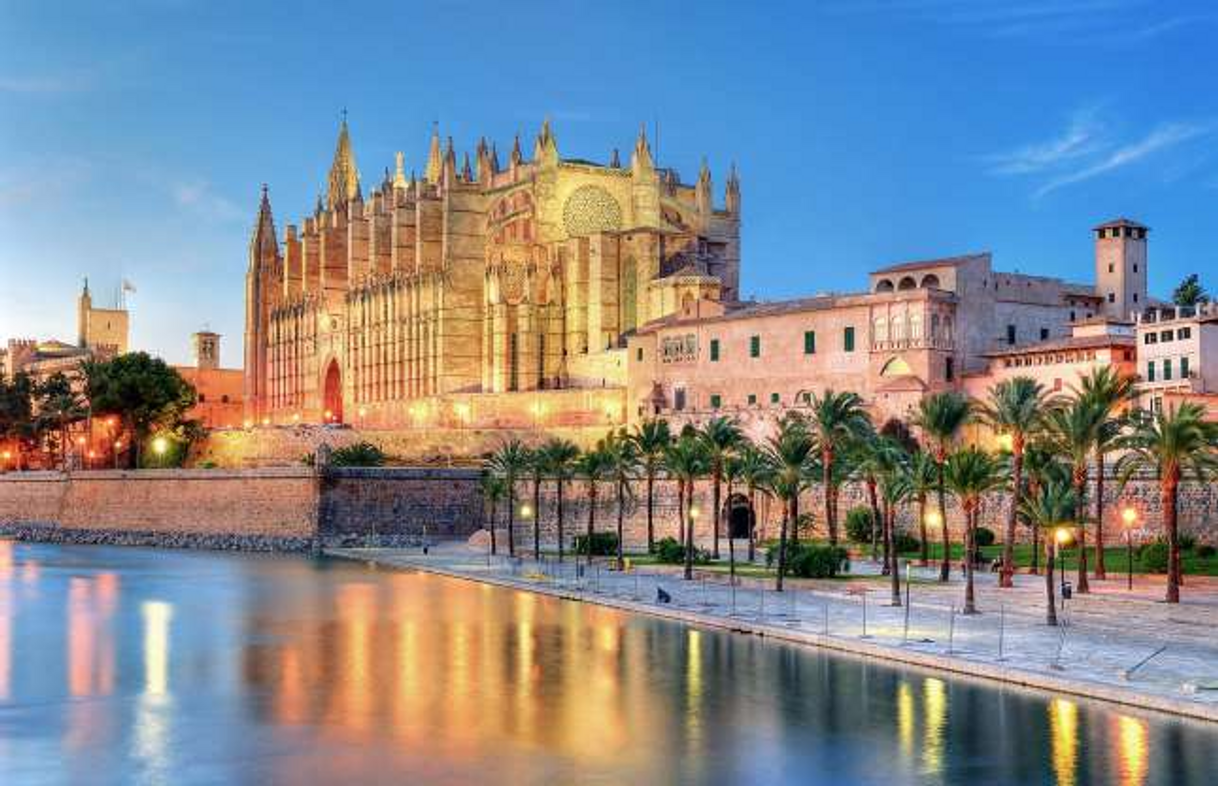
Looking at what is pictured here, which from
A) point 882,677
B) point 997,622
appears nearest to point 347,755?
point 882,677

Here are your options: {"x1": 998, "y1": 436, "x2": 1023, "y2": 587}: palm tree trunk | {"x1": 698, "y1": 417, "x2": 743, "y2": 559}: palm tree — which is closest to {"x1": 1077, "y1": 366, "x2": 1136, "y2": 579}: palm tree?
{"x1": 998, "y1": 436, "x2": 1023, "y2": 587}: palm tree trunk

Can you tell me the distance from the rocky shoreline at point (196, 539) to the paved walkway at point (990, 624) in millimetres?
19216

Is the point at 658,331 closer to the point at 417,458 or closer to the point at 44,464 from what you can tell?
the point at 417,458

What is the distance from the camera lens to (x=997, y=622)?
106 ft

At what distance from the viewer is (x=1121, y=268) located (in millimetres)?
63906

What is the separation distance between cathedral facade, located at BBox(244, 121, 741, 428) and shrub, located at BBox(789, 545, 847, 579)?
101ft

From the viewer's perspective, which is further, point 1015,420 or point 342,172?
point 342,172

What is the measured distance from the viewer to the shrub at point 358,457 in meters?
71.3

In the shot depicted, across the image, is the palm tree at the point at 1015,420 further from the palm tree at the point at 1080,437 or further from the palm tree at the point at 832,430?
the palm tree at the point at 832,430

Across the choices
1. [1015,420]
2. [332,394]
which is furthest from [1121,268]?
[332,394]

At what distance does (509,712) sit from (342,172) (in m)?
103

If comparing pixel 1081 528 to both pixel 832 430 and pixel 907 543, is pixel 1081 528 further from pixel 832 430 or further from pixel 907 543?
pixel 907 543

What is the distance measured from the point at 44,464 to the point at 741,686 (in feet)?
275

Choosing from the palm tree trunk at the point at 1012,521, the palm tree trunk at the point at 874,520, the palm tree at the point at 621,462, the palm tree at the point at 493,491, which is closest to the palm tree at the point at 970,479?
the palm tree trunk at the point at 1012,521
